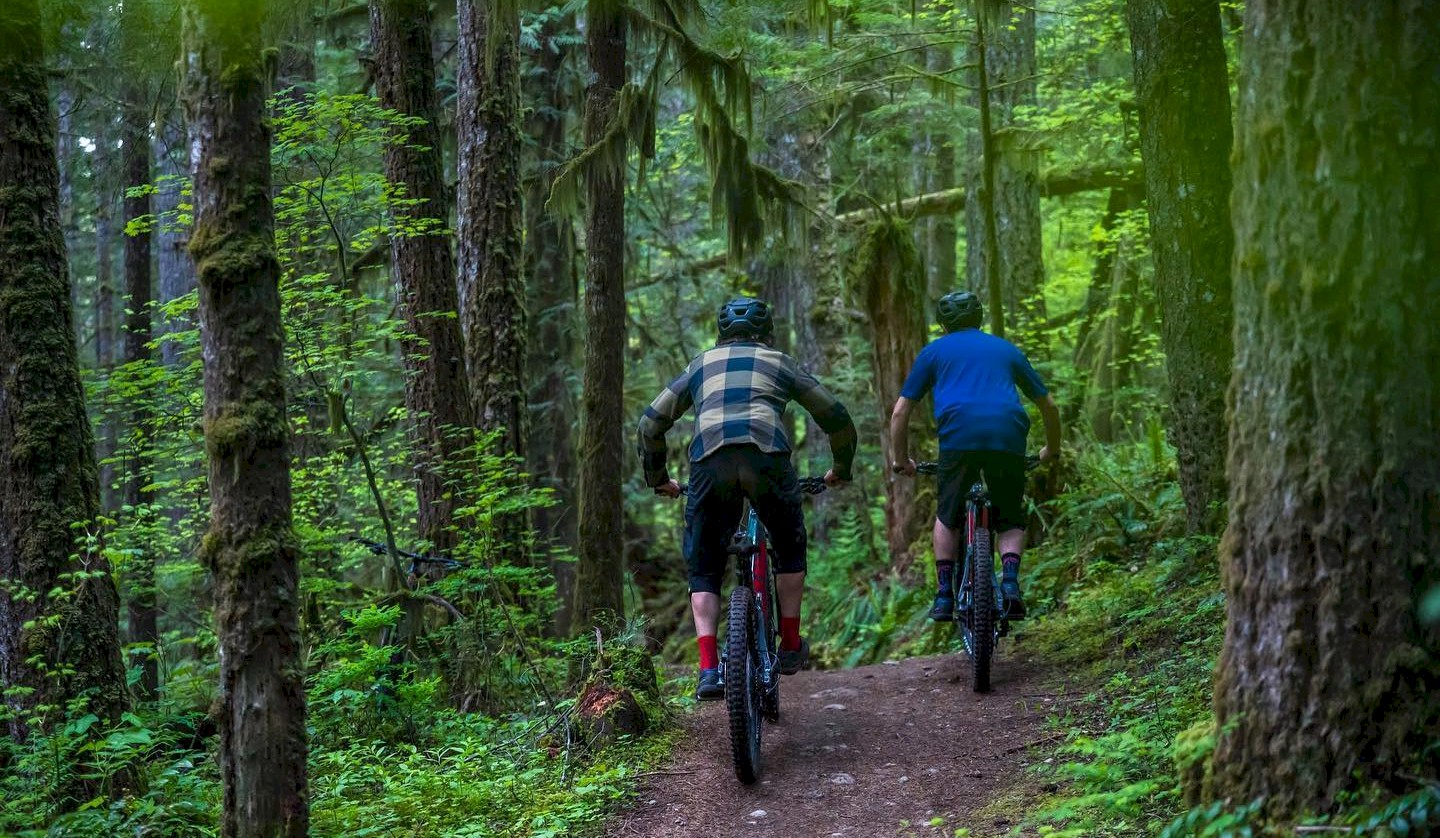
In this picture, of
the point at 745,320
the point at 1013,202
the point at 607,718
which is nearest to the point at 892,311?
the point at 1013,202

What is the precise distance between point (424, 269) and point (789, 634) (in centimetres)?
504

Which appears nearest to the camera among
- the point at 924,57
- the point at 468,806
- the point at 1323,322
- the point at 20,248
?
the point at 1323,322

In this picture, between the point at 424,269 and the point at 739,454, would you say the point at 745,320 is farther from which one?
the point at 424,269

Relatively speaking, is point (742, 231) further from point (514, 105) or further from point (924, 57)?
point (924, 57)

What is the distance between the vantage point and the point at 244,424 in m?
4.63

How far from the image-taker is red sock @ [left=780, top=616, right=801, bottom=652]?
659cm

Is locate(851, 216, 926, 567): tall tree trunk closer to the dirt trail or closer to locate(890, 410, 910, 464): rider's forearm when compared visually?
locate(890, 410, 910, 464): rider's forearm

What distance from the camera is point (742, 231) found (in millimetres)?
10195

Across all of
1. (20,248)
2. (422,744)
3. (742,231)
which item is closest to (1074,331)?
(742,231)

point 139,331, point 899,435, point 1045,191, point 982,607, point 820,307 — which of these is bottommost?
point 982,607

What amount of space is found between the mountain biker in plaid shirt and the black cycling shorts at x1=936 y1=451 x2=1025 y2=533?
1083 mm

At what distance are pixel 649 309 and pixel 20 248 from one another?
16.1 meters

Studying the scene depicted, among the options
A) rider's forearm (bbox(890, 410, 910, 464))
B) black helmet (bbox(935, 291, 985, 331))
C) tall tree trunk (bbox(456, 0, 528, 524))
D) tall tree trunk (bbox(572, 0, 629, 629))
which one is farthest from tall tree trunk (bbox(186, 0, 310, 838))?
tall tree trunk (bbox(456, 0, 528, 524))

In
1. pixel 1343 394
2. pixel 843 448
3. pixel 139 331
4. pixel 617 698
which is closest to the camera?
pixel 1343 394
